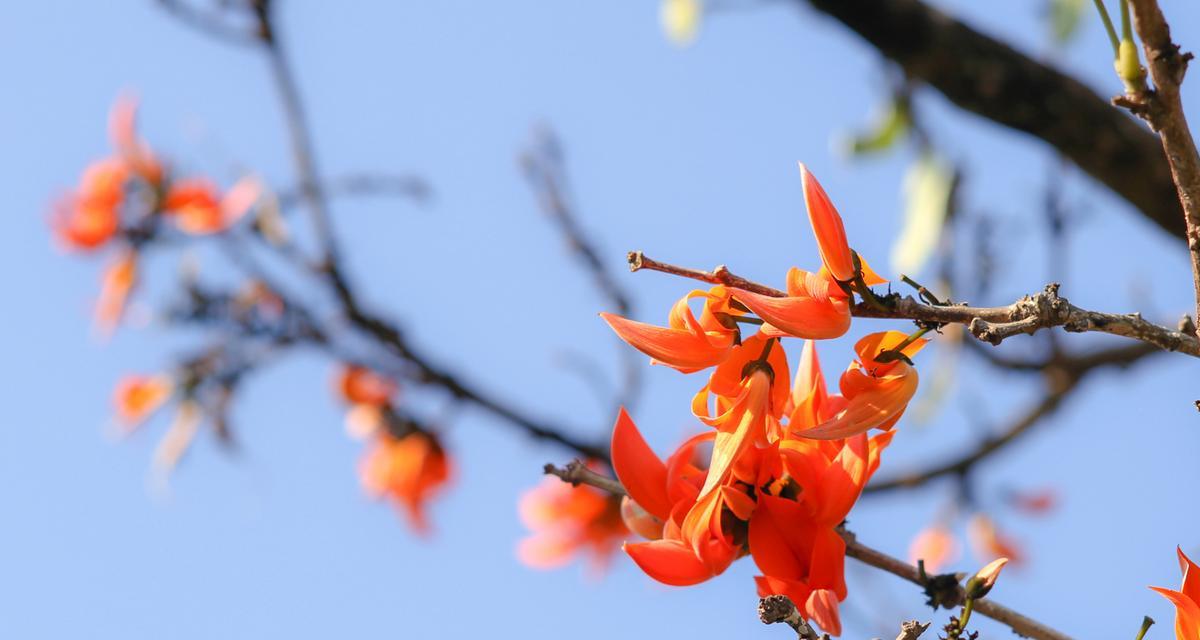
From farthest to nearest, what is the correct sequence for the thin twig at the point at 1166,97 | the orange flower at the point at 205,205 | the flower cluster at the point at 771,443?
the orange flower at the point at 205,205
the flower cluster at the point at 771,443
the thin twig at the point at 1166,97

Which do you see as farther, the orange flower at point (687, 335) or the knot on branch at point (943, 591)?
the knot on branch at point (943, 591)

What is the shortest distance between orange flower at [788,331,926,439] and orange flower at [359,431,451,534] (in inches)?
73.2

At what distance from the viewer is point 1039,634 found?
0.68 m

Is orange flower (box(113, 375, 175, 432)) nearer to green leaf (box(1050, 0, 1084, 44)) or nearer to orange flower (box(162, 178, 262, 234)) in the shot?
orange flower (box(162, 178, 262, 234))

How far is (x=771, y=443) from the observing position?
0.69m

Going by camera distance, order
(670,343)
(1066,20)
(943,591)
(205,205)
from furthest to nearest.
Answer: (205,205)
(1066,20)
(943,591)
(670,343)

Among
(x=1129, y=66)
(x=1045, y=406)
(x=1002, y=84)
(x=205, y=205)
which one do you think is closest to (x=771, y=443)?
(x=1129, y=66)

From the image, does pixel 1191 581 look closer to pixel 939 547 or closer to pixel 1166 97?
pixel 1166 97

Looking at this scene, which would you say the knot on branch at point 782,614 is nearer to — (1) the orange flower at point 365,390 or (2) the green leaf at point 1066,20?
(2) the green leaf at point 1066,20

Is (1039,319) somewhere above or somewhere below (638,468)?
above

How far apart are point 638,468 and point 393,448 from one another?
6.27ft

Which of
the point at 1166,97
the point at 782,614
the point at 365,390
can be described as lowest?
the point at 782,614

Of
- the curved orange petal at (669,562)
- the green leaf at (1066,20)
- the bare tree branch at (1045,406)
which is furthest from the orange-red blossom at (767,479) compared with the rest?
the green leaf at (1066,20)

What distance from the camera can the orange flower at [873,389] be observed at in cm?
64
